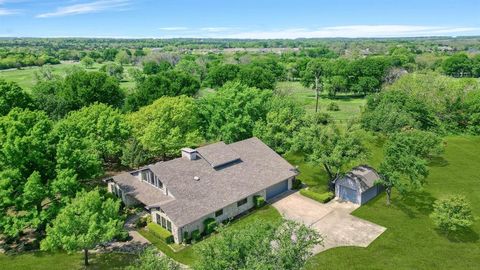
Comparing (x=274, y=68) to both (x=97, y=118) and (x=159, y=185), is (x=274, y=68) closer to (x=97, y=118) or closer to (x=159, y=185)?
(x=97, y=118)

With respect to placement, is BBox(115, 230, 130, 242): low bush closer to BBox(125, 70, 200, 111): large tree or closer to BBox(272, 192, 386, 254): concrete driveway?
BBox(272, 192, 386, 254): concrete driveway

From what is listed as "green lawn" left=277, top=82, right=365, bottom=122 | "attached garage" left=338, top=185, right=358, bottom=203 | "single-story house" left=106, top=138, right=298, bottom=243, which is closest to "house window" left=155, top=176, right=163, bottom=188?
"single-story house" left=106, top=138, right=298, bottom=243

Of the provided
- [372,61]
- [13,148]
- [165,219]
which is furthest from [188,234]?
[372,61]

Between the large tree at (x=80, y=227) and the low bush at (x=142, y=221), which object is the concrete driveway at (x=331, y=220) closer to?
the low bush at (x=142, y=221)

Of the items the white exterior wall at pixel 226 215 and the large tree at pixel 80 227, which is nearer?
the large tree at pixel 80 227

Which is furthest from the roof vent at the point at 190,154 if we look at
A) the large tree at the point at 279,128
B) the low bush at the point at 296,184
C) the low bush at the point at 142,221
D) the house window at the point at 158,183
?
the large tree at the point at 279,128

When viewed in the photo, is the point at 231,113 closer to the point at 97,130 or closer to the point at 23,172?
the point at 97,130
